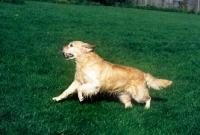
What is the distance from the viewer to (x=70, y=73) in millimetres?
8641

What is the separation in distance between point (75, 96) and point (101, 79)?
2.97 ft

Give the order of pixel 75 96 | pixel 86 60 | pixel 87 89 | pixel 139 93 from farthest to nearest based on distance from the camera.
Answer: pixel 75 96 < pixel 139 93 < pixel 86 60 < pixel 87 89

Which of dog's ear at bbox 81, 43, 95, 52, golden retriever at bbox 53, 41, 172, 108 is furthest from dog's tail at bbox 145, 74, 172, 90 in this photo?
dog's ear at bbox 81, 43, 95, 52

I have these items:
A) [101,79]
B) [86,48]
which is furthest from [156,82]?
[86,48]

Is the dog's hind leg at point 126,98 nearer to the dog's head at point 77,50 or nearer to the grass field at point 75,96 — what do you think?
the grass field at point 75,96

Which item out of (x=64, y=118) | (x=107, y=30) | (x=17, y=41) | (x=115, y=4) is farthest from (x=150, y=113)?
(x=115, y=4)

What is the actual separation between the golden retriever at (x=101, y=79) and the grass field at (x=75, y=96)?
24 cm

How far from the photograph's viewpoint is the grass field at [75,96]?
217 inches

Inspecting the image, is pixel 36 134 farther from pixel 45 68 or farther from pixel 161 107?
pixel 45 68

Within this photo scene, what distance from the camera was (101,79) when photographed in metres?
6.51

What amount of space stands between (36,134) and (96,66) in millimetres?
2073

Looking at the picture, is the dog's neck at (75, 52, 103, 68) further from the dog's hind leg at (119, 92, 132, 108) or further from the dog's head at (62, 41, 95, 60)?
A: the dog's hind leg at (119, 92, 132, 108)

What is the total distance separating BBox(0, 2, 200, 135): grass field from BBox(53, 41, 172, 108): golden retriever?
24 centimetres

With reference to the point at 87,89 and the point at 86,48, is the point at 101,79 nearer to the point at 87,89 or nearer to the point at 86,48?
the point at 87,89
